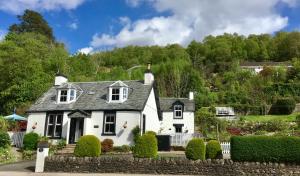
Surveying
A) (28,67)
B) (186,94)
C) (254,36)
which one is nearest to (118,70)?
(186,94)

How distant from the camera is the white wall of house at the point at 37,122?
29.9 m

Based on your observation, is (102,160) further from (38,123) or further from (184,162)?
(38,123)

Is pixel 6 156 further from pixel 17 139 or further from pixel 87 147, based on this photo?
pixel 87 147

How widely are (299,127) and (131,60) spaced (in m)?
63.4

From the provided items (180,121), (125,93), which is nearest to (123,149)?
(125,93)

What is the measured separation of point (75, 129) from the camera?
2920 cm

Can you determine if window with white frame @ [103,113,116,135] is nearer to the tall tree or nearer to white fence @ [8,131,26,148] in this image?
white fence @ [8,131,26,148]

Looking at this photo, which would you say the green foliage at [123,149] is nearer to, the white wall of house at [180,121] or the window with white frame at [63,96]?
the window with white frame at [63,96]

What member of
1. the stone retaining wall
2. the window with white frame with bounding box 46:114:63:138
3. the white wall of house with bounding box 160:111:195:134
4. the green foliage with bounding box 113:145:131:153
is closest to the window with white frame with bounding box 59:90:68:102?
the window with white frame with bounding box 46:114:63:138

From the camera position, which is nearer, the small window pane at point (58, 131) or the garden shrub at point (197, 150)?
the garden shrub at point (197, 150)

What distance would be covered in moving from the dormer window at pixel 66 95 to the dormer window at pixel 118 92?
3.82 meters

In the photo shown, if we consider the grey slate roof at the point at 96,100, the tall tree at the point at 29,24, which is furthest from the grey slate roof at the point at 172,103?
the tall tree at the point at 29,24

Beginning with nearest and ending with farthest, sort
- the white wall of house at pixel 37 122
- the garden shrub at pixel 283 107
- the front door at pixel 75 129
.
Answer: the front door at pixel 75 129 → the white wall of house at pixel 37 122 → the garden shrub at pixel 283 107

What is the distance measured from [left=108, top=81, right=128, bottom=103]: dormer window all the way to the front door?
10.8ft
